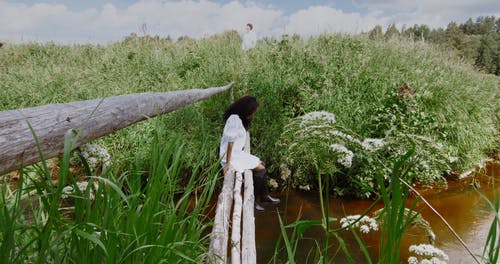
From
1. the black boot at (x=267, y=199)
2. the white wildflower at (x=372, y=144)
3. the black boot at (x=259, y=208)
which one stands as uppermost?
the white wildflower at (x=372, y=144)

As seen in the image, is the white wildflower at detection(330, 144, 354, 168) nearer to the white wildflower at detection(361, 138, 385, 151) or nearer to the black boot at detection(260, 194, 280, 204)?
the white wildflower at detection(361, 138, 385, 151)

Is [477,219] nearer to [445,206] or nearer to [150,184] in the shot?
[445,206]

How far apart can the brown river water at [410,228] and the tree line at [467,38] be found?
5979 millimetres

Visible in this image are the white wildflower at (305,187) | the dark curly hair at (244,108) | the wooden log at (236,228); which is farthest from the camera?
the white wildflower at (305,187)

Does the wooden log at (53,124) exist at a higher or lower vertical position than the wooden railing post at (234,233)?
higher

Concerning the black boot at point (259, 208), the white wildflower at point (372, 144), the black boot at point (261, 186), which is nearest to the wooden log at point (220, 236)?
the white wildflower at point (372, 144)

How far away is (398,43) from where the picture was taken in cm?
1024

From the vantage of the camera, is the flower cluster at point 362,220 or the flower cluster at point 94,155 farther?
the flower cluster at point 362,220

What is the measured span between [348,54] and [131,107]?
747cm

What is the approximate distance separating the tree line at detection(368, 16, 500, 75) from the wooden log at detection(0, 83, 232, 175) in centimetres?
1026

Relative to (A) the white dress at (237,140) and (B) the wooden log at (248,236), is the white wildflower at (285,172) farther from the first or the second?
(B) the wooden log at (248,236)

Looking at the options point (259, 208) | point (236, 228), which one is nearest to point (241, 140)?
point (259, 208)

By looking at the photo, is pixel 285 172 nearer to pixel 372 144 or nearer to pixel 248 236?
pixel 372 144

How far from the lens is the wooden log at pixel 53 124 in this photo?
1125 mm
